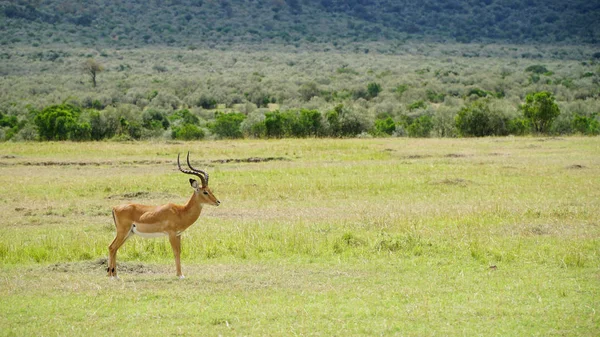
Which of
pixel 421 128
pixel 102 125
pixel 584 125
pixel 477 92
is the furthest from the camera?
pixel 477 92

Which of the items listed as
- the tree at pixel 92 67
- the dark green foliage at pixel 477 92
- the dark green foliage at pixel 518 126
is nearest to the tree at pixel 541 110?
the dark green foliage at pixel 518 126

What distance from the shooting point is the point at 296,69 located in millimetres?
114125

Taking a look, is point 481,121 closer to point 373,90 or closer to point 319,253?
point 319,253

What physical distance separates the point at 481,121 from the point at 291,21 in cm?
11810

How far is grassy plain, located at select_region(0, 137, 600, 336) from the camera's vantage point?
9531 millimetres

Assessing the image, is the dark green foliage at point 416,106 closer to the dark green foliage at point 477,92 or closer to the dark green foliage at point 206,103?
the dark green foliage at point 477,92

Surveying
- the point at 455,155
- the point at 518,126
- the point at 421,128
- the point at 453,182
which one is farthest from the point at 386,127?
the point at 453,182

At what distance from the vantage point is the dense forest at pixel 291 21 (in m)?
139

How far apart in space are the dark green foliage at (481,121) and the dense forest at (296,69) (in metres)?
0.08

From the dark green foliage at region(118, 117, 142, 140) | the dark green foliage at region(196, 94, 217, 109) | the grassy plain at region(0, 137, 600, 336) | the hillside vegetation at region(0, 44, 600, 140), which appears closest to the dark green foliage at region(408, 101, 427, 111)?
the hillside vegetation at region(0, 44, 600, 140)

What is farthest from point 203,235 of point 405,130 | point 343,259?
point 405,130

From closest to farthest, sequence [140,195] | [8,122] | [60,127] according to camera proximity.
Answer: [140,195] < [60,127] < [8,122]

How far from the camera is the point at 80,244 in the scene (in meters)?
14.7

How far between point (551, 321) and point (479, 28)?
538ft
